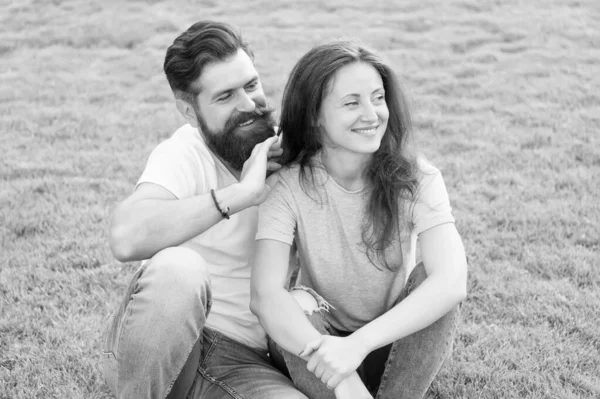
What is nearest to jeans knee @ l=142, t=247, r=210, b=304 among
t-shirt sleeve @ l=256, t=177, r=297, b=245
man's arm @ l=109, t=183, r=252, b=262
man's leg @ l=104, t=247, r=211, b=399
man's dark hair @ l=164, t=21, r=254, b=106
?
man's leg @ l=104, t=247, r=211, b=399

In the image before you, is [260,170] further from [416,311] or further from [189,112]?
[416,311]

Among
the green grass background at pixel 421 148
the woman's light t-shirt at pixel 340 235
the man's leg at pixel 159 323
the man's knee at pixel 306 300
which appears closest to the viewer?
the man's leg at pixel 159 323

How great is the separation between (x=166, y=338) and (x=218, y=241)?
0.62m

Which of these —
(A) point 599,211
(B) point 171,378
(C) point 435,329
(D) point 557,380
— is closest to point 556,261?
(A) point 599,211

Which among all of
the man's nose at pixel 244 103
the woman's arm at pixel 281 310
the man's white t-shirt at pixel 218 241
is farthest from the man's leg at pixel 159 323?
the man's nose at pixel 244 103

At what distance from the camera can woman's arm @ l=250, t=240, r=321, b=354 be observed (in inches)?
104

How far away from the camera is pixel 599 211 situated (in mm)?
4891

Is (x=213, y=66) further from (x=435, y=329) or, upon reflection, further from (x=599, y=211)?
(x=599, y=211)

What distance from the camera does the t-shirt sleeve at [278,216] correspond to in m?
2.87

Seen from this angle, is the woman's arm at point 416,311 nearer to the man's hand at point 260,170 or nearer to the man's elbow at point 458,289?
the man's elbow at point 458,289

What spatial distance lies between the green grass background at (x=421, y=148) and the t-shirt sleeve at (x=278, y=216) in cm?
73

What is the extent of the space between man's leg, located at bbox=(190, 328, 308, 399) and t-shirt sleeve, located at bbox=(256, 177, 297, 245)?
0.46 meters

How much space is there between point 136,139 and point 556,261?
390cm

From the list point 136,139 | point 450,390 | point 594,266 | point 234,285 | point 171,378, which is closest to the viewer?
point 171,378
